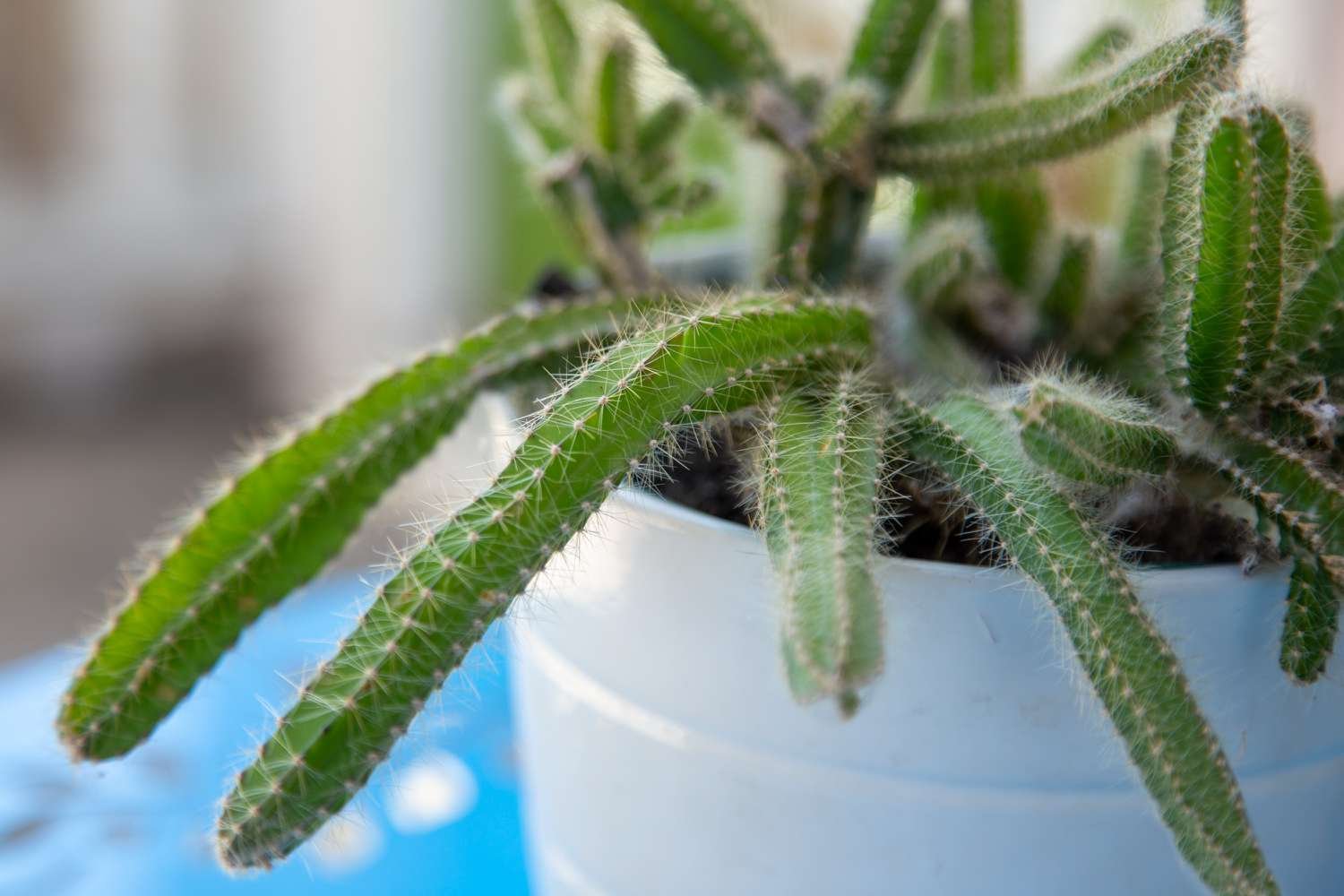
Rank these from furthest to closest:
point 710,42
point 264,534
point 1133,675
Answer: point 710,42
point 264,534
point 1133,675

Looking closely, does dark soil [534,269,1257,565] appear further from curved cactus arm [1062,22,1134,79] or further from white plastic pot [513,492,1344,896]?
curved cactus arm [1062,22,1134,79]

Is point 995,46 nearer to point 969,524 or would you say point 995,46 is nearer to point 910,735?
point 969,524

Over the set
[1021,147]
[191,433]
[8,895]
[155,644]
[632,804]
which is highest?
[1021,147]

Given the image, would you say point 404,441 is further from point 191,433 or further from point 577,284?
point 191,433

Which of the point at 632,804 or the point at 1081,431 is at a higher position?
the point at 1081,431

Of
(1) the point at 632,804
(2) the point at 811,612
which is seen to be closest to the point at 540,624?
(1) the point at 632,804

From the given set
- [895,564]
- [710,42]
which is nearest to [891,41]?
[710,42]

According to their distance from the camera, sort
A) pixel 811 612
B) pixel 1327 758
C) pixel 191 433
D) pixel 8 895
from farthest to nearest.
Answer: pixel 191 433 → pixel 8 895 → pixel 1327 758 → pixel 811 612

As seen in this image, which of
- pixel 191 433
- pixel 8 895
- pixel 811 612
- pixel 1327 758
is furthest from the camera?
pixel 191 433
